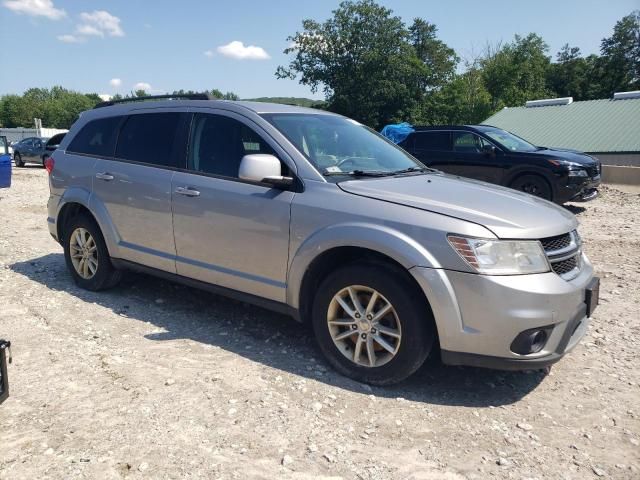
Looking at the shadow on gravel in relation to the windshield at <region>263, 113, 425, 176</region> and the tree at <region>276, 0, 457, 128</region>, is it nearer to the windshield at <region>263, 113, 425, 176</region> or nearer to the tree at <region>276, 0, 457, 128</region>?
the windshield at <region>263, 113, 425, 176</region>

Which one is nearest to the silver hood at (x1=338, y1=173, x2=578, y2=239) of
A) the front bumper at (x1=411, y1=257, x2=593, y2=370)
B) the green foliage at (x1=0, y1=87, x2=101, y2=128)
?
the front bumper at (x1=411, y1=257, x2=593, y2=370)

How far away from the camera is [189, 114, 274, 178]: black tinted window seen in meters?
4.07

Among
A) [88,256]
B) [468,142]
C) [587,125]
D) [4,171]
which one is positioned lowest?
[88,256]

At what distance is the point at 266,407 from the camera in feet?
→ 10.5

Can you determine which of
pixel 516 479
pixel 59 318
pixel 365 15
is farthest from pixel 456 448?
pixel 365 15

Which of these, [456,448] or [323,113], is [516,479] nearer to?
[456,448]

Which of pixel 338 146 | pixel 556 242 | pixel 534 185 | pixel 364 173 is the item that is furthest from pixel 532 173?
pixel 556 242

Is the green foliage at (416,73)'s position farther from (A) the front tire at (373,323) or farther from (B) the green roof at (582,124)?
(A) the front tire at (373,323)

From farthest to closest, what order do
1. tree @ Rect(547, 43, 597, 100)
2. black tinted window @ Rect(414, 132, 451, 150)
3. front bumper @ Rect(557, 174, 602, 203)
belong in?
tree @ Rect(547, 43, 597, 100) → black tinted window @ Rect(414, 132, 451, 150) → front bumper @ Rect(557, 174, 602, 203)

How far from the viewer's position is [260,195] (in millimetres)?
3842

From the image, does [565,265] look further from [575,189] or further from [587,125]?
[587,125]

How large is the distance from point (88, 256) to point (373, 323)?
3292 millimetres

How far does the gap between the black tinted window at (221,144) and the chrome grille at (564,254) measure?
6.48 feet

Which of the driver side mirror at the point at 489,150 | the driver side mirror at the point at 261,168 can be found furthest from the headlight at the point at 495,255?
the driver side mirror at the point at 489,150
